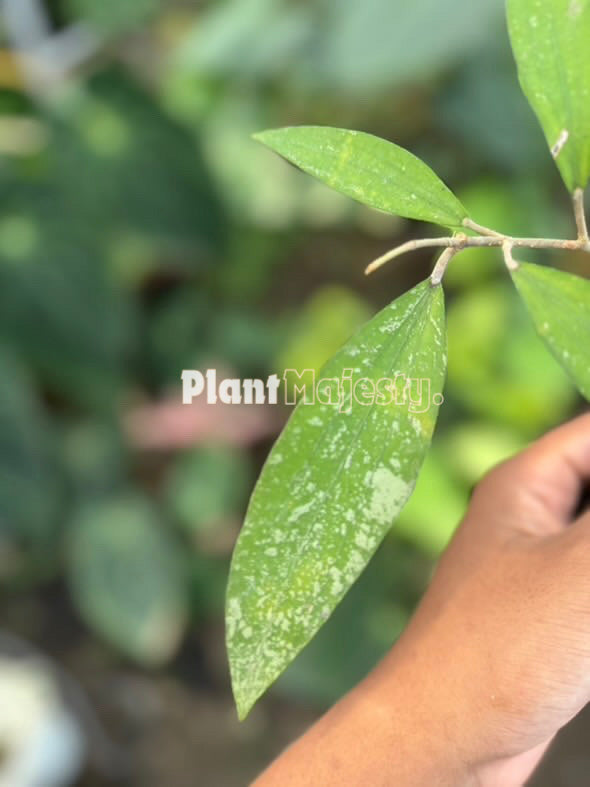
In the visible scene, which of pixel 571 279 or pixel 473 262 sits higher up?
pixel 571 279

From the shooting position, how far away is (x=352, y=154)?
0.38m

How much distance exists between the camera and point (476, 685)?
39 centimetres

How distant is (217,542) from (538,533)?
915 millimetres

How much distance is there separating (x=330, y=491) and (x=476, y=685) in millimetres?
116

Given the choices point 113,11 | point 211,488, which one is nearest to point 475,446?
point 211,488

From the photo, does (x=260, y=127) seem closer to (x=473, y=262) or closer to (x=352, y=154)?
(x=473, y=262)

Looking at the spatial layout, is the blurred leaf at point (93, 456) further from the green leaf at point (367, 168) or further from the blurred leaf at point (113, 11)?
the green leaf at point (367, 168)

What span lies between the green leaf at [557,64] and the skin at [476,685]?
0.65 feet

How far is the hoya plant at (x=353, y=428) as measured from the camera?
374 mm

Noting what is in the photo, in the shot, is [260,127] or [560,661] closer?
[560,661]

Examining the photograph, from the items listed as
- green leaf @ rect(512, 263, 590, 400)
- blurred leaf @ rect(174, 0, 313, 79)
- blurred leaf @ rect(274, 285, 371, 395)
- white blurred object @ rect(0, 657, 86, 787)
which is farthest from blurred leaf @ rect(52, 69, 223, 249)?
green leaf @ rect(512, 263, 590, 400)

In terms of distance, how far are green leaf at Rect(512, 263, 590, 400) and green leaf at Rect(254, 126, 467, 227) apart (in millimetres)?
51

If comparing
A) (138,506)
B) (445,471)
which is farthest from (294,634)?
(138,506)

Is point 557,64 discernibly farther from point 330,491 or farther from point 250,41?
point 250,41
